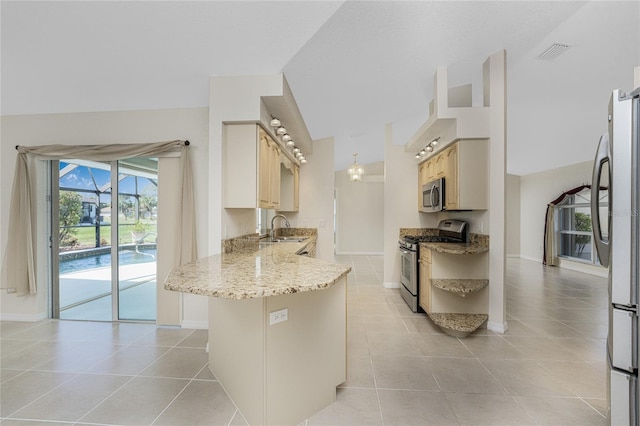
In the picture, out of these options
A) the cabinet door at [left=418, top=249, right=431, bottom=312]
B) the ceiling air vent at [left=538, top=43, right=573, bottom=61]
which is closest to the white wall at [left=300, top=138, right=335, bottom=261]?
the cabinet door at [left=418, top=249, right=431, bottom=312]

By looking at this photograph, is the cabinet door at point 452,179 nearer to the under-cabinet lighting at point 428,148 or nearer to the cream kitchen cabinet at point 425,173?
the under-cabinet lighting at point 428,148

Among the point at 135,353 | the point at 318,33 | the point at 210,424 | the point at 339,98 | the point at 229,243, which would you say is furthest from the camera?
the point at 339,98

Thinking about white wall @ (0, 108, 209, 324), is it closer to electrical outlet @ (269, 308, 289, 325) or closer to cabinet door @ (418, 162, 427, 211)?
electrical outlet @ (269, 308, 289, 325)

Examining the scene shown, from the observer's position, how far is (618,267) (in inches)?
51.5

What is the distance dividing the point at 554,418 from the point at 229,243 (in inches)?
111

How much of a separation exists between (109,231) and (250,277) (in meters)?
2.75

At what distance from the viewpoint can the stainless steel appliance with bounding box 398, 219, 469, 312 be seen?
12.0ft

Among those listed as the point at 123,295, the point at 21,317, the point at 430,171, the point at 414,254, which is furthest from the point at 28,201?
the point at 430,171

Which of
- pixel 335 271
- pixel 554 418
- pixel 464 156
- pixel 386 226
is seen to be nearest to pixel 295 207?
pixel 386 226

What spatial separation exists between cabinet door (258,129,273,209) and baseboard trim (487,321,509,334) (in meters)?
2.91

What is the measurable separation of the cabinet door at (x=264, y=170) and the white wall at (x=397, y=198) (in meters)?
2.67

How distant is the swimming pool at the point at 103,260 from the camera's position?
3.24 meters

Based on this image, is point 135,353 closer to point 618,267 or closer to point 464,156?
point 618,267

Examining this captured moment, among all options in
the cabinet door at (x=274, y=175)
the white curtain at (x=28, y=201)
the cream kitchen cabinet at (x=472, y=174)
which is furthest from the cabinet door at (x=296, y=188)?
the cream kitchen cabinet at (x=472, y=174)
